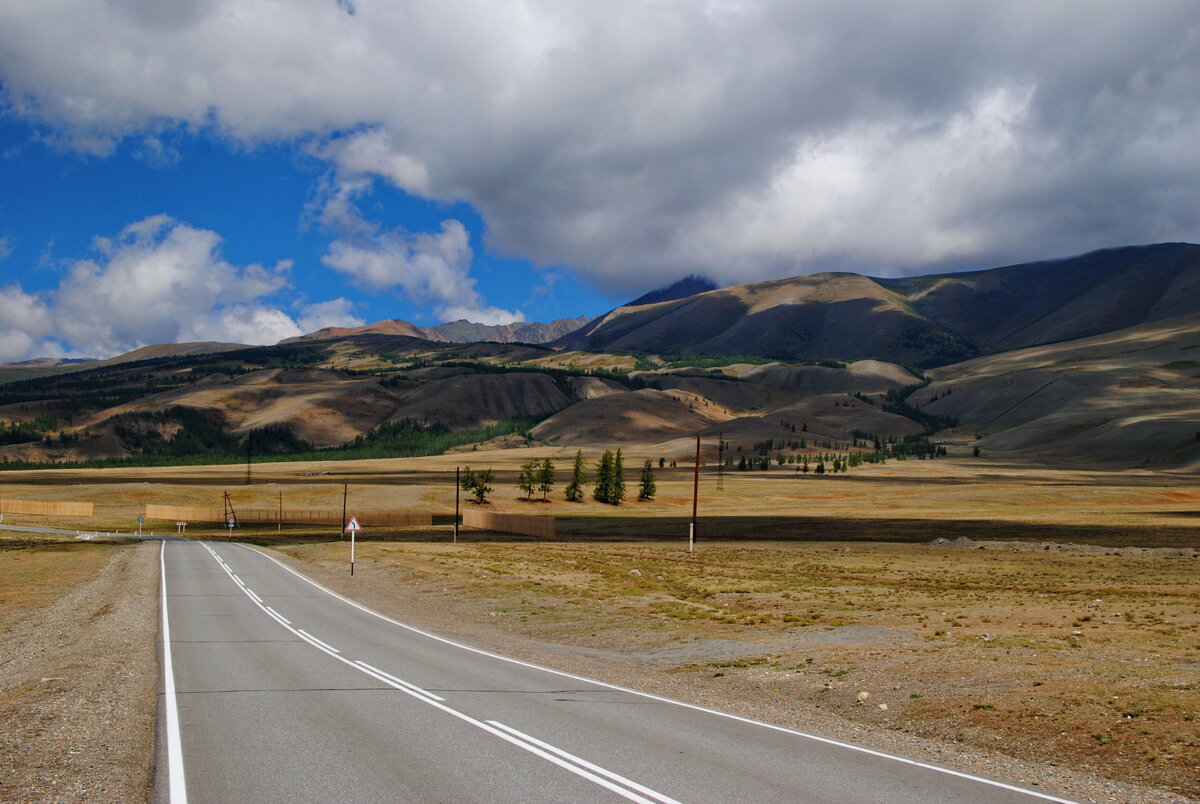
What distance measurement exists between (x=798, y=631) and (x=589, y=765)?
17.5 meters

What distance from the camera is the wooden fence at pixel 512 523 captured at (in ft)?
304

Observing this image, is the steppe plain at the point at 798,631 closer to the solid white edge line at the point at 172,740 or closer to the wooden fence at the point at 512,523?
the solid white edge line at the point at 172,740

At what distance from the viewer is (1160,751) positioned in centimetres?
1283

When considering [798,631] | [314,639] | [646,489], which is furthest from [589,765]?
[646,489]

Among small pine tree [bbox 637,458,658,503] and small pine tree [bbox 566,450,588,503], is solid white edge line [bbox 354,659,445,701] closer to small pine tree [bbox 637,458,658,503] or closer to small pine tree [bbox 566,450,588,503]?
small pine tree [bbox 566,450,588,503]

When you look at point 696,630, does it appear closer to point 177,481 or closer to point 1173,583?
point 1173,583

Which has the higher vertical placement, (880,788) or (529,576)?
(880,788)

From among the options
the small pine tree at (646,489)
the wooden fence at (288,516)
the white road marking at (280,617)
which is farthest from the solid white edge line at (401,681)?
the small pine tree at (646,489)

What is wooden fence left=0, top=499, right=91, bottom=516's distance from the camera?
403ft

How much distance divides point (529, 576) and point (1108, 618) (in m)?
28.7

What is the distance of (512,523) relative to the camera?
330 feet

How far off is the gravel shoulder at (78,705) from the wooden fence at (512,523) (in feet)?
202

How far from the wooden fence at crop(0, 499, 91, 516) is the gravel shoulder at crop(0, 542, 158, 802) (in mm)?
107001

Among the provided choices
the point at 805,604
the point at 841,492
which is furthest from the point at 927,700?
the point at 841,492
